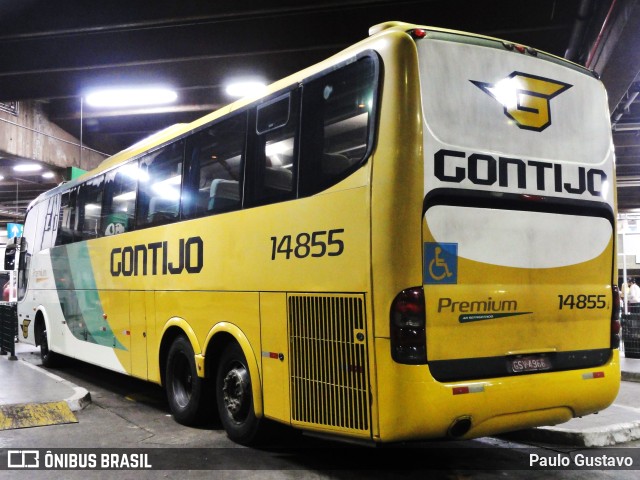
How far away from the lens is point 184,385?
7.34 meters

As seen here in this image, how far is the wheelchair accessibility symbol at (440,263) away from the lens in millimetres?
4457

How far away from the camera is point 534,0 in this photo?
9.79 metres

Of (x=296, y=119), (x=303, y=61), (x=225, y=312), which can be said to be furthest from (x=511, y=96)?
(x=303, y=61)

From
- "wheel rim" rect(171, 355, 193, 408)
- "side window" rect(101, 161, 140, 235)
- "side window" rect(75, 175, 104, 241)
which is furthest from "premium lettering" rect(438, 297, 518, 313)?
"side window" rect(75, 175, 104, 241)

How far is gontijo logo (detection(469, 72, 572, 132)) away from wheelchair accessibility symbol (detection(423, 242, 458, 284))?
1313 mm

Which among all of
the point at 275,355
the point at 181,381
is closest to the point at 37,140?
the point at 181,381

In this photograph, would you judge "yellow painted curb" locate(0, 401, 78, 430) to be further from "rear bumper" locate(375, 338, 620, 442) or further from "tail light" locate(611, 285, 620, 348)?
"tail light" locate(611, 285, 620, 348)

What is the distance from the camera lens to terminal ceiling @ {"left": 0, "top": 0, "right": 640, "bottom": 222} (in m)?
9.99

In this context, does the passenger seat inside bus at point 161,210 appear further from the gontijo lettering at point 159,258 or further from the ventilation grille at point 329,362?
the ventilation grille at point 329,362

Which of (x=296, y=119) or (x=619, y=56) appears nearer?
(x=296, y=119)

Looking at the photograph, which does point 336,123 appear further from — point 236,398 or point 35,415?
point 35,415

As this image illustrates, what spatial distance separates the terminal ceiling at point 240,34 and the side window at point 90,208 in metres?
2.97

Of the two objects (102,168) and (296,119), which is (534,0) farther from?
(102,168)

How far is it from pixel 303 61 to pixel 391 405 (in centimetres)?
913
